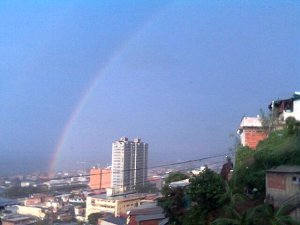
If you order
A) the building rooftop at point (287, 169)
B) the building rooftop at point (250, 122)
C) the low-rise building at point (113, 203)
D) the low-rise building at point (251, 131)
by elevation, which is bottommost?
the low-rise building at point (113, 203)

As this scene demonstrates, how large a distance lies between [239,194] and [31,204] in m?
34.3

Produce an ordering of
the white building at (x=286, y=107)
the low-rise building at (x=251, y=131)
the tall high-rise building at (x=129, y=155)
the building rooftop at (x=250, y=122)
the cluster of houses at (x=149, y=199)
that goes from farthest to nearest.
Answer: the tall high-rise building at (x=129, y=155), the building rooftop at (x=250, y=122), the low-rise building at (x=251, y=131), the white building at (x=286, y=107), the cluster of houses at (x=149, y=199)

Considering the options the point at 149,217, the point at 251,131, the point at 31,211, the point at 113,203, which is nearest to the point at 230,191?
the point at 149,217

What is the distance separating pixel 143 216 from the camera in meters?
13.0

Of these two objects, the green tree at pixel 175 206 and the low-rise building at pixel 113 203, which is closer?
the green tree at pixel 175 206

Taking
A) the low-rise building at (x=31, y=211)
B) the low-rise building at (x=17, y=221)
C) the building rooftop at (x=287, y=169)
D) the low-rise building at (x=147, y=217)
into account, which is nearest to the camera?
the building rooftop at (x=287, y=169)

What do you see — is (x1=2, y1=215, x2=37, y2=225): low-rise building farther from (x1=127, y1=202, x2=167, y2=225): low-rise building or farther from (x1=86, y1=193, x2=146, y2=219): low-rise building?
(x1=127, y1=202, x2=167, y2=225): low-rise building

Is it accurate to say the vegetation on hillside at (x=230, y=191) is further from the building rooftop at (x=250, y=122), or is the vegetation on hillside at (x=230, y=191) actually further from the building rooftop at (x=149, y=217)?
the building rooftop at (x=250, y=122)

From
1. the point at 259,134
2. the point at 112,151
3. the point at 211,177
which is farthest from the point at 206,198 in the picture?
the point at 112,151

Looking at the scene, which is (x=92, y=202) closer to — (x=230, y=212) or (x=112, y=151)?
(x=112, y=151)

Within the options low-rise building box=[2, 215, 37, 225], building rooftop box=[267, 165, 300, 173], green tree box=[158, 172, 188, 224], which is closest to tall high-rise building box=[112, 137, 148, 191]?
low-rise building box=[2, 215, 37, 225]

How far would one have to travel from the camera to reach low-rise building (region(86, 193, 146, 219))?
3119cm

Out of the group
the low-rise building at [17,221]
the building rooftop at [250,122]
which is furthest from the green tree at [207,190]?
the low-rise building at [17,221]

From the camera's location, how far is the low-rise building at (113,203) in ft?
102
